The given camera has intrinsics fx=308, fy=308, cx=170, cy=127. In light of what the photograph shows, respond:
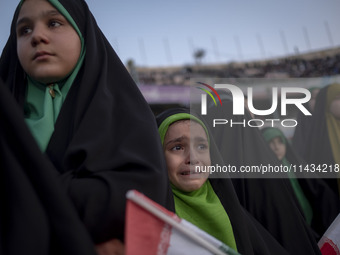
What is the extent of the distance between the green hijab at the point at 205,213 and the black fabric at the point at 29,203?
2.38 ft

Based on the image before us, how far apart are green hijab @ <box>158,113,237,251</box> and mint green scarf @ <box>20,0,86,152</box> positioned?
593mm


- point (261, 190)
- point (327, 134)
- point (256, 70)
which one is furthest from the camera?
point (256, 70)

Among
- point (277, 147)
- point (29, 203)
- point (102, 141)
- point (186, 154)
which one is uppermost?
point (277, 147)

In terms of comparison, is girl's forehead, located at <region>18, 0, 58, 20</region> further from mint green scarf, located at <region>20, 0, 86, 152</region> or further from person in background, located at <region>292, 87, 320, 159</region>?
person in background, located at <region>292, 87, 320, 159</region>

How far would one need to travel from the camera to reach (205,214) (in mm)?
1425

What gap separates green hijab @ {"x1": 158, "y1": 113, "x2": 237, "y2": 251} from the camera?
139 cm

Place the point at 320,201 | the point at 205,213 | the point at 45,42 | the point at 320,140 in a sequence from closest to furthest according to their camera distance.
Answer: the point at 45,42 → the point at 205,213 → the point at 320,201 → the point at 320,140

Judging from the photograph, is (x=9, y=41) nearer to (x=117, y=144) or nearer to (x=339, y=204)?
(x=117, y=144)

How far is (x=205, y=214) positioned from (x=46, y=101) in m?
0.85

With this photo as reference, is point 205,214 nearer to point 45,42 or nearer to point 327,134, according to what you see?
point 45,42

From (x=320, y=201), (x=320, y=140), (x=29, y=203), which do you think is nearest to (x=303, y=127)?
(x=320, y=140)

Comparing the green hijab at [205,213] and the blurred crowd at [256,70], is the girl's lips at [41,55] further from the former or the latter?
the blurred crowd at [256,70]

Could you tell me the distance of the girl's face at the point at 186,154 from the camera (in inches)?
57.5

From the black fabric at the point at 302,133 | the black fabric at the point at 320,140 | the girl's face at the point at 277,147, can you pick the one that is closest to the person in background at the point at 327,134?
the black fabric at the point at 320,140
